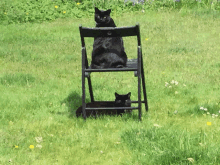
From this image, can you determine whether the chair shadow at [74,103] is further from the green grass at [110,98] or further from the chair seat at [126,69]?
the chair seat at [126,69]

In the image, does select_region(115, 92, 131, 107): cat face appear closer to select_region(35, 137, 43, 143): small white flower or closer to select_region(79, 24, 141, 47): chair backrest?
select_region(79, 24, 141, 47): chair backrest

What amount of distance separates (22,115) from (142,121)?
1828 millimetres

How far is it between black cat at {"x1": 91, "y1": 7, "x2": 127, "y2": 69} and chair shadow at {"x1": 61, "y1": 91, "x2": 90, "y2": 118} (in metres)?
1.03

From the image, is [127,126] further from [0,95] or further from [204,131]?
[0,95]

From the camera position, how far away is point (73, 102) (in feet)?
18.6

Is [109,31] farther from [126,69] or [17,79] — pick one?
[17,79]

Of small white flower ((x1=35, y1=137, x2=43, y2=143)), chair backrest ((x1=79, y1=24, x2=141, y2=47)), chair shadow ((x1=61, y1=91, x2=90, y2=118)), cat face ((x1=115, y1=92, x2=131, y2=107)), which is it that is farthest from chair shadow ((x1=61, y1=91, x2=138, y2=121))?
chair backrest ((x1=79, y1=24, x2=141, y2=47))

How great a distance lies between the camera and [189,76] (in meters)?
6.91

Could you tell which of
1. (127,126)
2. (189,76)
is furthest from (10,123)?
(189,76)

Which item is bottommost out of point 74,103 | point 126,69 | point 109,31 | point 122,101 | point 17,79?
point 74,103

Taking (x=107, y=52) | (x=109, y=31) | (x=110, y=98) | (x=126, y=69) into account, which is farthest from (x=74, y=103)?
(x=109, y=31)

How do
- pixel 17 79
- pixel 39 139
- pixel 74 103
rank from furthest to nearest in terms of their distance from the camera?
pixel 17 79
pixel 74 103
pixel 39 139

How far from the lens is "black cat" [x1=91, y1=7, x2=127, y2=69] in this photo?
451 centimetres

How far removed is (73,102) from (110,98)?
634mm
